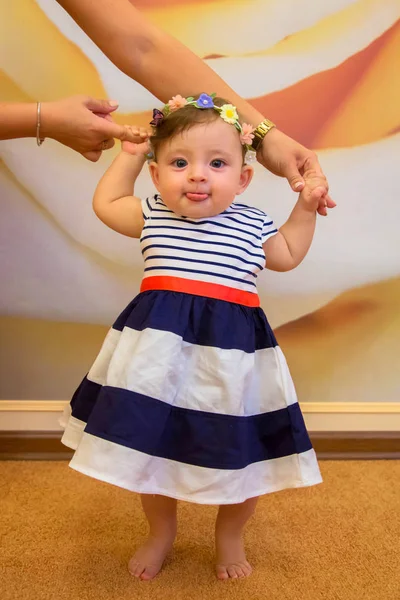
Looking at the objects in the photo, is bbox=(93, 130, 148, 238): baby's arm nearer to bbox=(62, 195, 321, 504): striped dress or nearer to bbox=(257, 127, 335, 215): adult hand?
bbox=(62, 195, 321, 504): striped dress

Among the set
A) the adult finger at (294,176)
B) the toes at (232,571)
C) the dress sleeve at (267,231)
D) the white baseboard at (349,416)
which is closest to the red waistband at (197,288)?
the dress sleeve at (267,231)

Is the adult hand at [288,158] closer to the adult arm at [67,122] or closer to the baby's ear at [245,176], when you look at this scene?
the baby's ear at [245,176]

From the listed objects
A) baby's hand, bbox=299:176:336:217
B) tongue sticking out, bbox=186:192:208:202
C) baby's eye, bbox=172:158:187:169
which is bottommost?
tongue sticking out, bbox=186:192:208:202

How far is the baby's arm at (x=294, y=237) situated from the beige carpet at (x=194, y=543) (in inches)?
23.4

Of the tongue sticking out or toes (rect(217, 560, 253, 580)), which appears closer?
the tongue sticking out

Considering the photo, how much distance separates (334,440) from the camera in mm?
1671

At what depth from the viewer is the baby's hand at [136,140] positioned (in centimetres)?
105

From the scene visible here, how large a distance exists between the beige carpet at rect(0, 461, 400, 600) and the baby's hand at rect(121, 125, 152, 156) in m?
0.80

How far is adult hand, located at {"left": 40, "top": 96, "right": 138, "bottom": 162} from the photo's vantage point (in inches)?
40.6

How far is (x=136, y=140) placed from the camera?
1.06 m

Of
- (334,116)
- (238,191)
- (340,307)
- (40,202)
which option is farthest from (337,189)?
(40,202)

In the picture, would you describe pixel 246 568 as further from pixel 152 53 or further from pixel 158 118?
pixel 152 53

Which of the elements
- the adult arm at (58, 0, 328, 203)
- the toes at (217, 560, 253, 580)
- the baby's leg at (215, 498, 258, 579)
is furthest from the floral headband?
the toes at (217, 560, 253, 580)

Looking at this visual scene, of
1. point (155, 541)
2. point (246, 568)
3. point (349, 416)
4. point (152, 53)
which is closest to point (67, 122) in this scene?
point (152, 53)
